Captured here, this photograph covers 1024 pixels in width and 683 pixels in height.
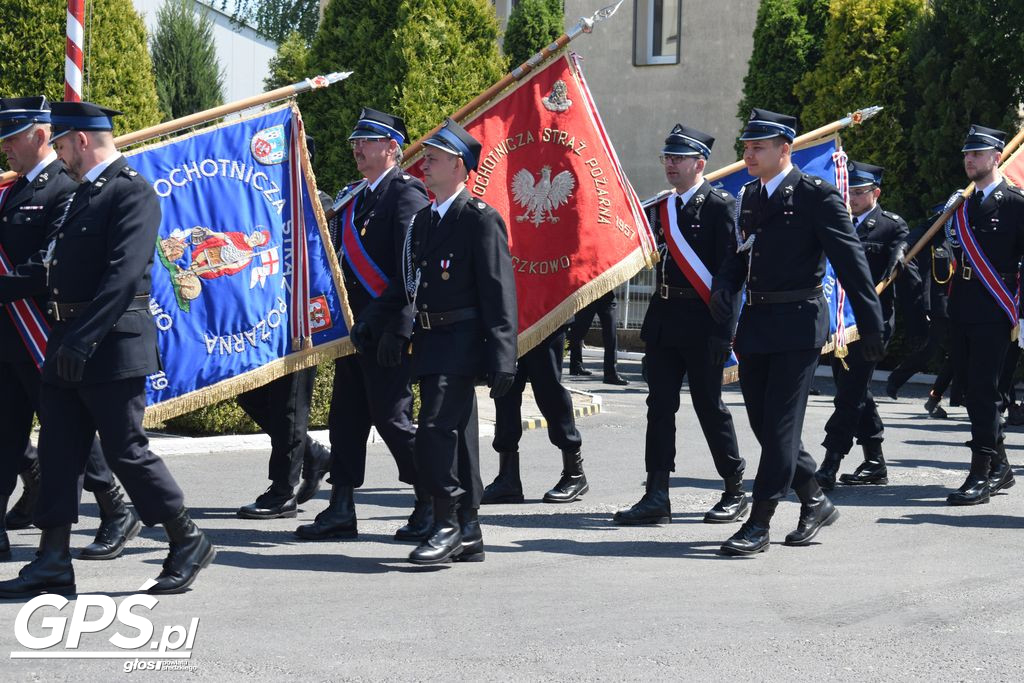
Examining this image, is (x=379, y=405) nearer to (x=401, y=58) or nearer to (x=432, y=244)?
(x=432, y=244)

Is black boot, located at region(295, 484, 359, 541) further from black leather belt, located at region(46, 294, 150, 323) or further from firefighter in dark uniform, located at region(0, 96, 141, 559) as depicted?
black leather belt, located at region(46, 294, 150, 323)

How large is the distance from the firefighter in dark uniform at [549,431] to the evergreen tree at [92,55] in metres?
4.66

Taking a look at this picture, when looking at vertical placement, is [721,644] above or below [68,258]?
below

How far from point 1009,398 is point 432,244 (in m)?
7.21

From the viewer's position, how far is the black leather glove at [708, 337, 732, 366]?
7.83 m

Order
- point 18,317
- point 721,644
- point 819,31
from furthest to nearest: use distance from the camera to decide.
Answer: point 819,31
point 18,317
point 721,644

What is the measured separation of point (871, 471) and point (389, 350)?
3.79 meters

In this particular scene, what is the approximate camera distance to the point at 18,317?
6.88m

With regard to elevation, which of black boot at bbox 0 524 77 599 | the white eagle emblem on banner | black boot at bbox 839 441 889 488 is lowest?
black boot at bbox 839 441 889 488

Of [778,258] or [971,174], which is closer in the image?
[778,258]

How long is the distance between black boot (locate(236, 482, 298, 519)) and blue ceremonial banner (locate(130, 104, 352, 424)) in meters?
0.68

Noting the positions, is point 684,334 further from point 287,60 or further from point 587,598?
point 287,60

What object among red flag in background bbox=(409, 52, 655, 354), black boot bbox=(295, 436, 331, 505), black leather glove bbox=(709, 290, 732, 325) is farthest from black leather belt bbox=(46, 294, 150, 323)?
black leather glove bbox=(709, 290, 732, 325)

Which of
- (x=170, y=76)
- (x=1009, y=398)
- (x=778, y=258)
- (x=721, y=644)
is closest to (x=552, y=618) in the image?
(x=721, y=644)
